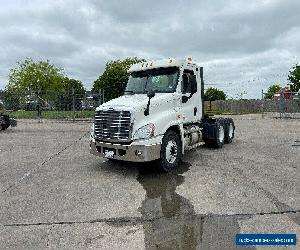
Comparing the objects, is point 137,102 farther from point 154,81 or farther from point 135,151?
point 154,81

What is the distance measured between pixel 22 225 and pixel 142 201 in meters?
2.16

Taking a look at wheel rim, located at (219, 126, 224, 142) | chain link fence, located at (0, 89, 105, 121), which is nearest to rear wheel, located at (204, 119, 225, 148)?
wheel rim, located at (219, 126, 224, 142)

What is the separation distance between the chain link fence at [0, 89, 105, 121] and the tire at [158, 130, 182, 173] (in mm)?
18305

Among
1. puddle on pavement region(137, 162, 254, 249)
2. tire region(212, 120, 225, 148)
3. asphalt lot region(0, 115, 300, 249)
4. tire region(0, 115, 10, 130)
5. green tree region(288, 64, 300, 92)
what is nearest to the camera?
puddle on pavement region(137, 162, 254, 249)

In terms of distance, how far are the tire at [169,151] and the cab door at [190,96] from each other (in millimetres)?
872

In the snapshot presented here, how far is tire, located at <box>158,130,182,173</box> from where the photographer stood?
8000 mm

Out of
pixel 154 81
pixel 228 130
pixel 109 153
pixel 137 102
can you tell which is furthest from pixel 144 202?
pixel 228 130

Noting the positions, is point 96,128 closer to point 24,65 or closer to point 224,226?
point 224,226

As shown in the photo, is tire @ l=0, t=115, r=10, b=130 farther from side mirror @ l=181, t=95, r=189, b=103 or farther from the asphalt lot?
side mirror @ l=181, t=95, r=189, b=103

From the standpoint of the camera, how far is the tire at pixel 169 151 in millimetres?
8000

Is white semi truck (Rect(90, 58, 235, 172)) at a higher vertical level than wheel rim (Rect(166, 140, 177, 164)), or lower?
higher

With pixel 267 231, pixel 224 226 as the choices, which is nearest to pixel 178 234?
pixel 224 226

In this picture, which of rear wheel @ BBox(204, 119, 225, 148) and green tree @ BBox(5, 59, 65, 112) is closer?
rear wheel @ BBox(204, 119, 225, 148)

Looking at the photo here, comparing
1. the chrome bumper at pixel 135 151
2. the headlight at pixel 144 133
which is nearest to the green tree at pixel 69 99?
the chrome bumper at pixel 135 151
